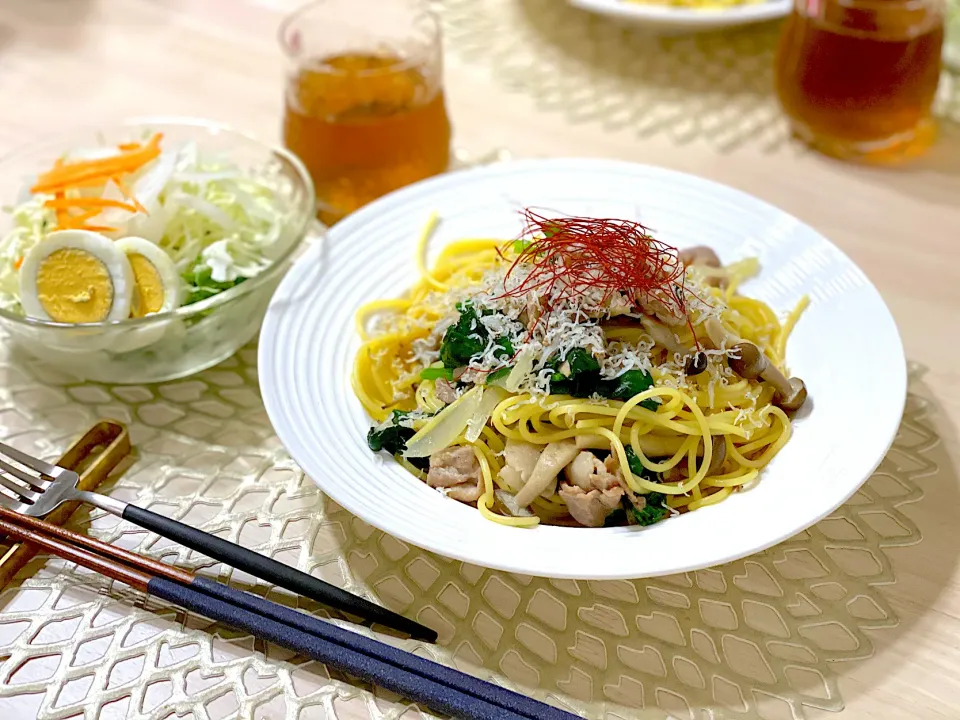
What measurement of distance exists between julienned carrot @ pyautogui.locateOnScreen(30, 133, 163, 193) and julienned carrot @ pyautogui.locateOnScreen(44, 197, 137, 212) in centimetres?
7

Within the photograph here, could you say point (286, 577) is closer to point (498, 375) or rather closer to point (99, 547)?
point (99, 547)

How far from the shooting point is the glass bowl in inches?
86.7

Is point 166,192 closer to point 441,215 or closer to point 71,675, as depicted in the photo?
point 441,215

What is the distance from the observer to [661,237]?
2529mm

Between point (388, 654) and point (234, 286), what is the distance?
1.13 metres

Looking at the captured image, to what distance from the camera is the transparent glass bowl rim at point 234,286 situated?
2.14m

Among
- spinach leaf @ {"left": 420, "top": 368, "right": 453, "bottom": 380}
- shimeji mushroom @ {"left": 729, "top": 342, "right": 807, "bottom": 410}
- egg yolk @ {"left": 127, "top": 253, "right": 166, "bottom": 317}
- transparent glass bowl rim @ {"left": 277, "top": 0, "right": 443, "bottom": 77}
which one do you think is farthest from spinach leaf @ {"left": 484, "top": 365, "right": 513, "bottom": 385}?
transparent glass bowl rim @ {"left": 277, "top": 0, "right": 443, "bottom": 77}

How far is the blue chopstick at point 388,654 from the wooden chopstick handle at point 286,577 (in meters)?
0.06

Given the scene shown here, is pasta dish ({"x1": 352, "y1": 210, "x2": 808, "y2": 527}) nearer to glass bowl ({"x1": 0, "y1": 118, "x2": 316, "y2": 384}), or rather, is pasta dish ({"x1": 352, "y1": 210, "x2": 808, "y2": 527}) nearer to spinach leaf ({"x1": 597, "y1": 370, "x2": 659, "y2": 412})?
spinach leaf ({"x1": 597, "y1": 370, "x2": 659, "y2": 412})

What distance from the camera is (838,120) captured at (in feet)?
10.1

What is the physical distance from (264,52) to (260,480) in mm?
2396

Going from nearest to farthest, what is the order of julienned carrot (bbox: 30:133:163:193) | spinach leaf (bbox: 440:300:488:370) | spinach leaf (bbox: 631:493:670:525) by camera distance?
spinach leaf (bbox: 631:493:670:525), spinach leaf (bbox: 440:300:488:370), julienned carrot (bbox: 30:133:163:193)

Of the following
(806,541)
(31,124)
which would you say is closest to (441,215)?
(806,541)

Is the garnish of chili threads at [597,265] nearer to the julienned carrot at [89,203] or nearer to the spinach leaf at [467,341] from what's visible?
the spinach leaf at [467,341]
